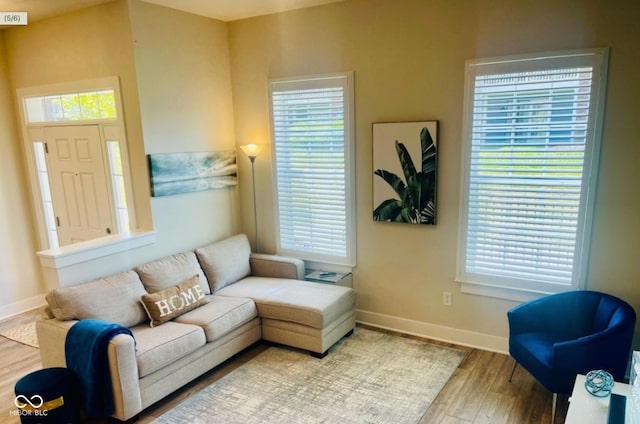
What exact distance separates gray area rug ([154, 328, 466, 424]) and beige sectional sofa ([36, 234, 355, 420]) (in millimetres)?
174

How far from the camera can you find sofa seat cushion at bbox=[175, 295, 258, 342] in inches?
129

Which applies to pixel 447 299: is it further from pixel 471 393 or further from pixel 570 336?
A: pixel 570 336

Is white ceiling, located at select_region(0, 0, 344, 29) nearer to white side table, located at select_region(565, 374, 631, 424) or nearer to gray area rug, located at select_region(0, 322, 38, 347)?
gray area rug, located at select_region(0, 322, 38, 347)

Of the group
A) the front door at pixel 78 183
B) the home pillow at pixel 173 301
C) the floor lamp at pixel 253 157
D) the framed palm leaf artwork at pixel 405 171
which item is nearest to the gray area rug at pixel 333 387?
the home pillow at pixel 173 301

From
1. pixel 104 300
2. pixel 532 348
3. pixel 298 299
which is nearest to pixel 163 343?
pixel 104 300

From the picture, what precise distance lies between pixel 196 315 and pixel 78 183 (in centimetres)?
209

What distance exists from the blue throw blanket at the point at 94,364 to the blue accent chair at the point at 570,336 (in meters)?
2.69

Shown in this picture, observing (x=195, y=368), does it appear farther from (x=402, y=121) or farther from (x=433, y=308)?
(x=402, y=121)

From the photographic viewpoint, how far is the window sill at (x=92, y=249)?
10.2ft

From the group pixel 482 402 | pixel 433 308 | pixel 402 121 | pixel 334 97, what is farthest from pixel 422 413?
pixel 334 97

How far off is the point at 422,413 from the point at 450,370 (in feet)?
2.04

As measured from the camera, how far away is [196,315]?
3.38m

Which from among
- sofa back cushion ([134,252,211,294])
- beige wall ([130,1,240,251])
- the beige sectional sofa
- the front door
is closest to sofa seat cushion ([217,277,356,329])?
the beige sectional sofa

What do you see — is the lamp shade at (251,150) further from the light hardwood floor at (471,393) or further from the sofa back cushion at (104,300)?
the light hardwood floor at (471,393)
